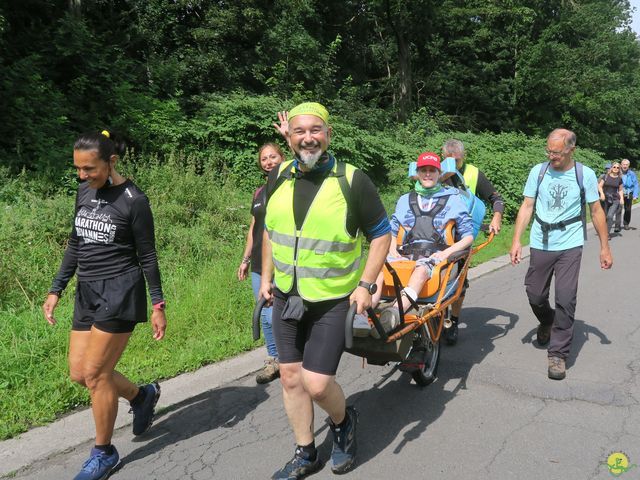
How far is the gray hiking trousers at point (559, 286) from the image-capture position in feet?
15.3

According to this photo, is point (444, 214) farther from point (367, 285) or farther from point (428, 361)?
point (367, 285)

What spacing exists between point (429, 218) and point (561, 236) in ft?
3.79

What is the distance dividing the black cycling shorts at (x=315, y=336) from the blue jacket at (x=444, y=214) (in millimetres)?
2011

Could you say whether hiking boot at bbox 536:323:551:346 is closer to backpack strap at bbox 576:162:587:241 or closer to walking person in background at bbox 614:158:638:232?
backpack strap at bbox 576:162:587:241

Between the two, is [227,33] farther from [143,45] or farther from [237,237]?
[237,237]

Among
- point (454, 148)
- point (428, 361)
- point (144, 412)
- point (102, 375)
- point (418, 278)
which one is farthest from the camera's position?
point (454, 148)

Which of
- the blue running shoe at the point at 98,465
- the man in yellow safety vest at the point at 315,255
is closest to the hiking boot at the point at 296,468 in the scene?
the man in yellow safety vest at the point at 315,255

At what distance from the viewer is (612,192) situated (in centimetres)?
1329

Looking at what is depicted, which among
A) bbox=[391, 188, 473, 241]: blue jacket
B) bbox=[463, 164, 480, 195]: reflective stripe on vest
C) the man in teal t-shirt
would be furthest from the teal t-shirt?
bbox=[463, 164, 480, 195]: reflective stripe on vest

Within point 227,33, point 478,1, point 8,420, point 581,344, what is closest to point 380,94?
point 478,1

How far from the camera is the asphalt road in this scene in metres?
3.28

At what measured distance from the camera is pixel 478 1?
93.6 ft

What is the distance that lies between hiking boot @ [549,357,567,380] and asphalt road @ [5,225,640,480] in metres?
0.06

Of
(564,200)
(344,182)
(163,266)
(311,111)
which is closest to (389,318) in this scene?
(344,182)
